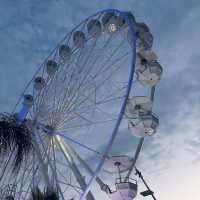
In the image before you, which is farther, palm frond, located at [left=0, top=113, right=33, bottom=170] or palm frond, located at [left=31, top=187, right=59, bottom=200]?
palm frond, located at [left=0, top=113, right=33, bottom=170]

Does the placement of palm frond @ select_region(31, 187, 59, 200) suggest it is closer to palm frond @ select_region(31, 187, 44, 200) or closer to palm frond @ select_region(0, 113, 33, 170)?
palm frond @ select_region(31, 187, 44, 200)

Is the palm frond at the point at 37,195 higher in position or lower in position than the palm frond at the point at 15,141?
lower

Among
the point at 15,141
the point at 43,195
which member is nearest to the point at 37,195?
the point at 43,195

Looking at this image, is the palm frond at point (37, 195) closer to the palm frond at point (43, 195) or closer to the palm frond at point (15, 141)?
the palm frond at point (43, 195)

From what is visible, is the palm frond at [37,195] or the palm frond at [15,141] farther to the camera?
the palm frond at [15,141]

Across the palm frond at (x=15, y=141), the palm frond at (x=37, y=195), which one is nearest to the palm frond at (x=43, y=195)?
the palm frond at (x=37, y=195)

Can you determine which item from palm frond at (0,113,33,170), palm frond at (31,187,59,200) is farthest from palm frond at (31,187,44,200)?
palm frond at (0,113,33,170)

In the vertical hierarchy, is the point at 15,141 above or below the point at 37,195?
above

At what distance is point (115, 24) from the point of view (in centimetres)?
1936

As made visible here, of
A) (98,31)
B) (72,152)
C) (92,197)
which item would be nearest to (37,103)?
(72,152)

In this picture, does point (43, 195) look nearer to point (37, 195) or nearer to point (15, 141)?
point (37, 195)

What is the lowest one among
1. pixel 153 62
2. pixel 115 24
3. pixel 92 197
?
pixel 92 197

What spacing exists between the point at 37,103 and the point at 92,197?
21.3 feet

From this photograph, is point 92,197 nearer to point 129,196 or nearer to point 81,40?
point 129,196
